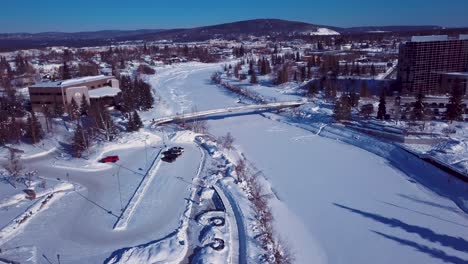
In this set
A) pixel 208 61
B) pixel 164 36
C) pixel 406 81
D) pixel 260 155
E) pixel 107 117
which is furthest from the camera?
pixel 164 36

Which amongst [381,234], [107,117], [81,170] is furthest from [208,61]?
[381,234]

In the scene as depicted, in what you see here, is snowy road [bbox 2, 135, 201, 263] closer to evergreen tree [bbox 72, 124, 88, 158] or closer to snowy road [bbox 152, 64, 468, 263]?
evergreen tree [bbox 72, 124, 88, 158]

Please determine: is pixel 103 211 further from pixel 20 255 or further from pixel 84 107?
pixel 84 107

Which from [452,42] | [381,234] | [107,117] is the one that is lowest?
[381,234]

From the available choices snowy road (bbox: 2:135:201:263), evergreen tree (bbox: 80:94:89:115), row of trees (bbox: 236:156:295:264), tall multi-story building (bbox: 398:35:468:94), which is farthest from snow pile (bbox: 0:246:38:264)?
tall multi-story building (bbox: 398:35:468:94)

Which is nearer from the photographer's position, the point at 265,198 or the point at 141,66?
the point at 265,198

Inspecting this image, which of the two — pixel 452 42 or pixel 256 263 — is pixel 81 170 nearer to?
pixel 256 263

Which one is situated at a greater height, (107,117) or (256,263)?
(107,117)

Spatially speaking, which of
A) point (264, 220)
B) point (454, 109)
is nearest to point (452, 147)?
point (454, 109)

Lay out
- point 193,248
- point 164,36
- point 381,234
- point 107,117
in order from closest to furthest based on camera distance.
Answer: point 193,248, point 381,234, point 107,117, point 164,36
